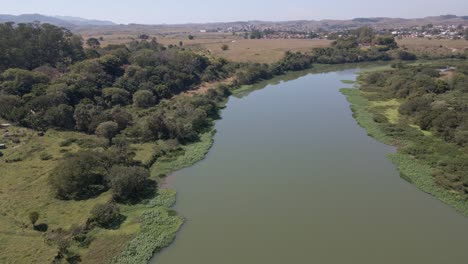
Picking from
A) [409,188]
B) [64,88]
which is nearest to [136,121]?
[64,88]

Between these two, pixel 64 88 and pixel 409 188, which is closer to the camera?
pixel 409 188

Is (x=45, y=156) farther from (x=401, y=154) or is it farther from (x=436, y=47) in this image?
(x=436, y=47)

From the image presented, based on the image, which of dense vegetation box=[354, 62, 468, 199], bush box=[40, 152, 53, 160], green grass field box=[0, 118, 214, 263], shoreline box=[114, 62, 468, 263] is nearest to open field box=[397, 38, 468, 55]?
dense vegetation box=[354, 62, 468, 199]

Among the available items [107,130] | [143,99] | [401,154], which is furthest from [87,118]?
[401,154]

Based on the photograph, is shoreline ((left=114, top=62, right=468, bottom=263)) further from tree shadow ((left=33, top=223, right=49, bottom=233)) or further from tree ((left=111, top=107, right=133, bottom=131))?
tree ((left=111, top=107, right=133, bottom=131))

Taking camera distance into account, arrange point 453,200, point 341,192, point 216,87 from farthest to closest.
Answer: point 216,87
point 341,192
point 453,200

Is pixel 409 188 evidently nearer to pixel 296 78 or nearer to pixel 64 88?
pixel 64 88

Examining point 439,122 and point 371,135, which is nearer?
point 439,122
